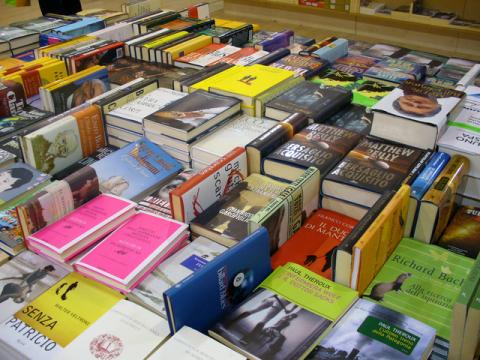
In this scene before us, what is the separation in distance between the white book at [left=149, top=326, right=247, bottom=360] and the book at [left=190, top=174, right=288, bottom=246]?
14.9 inches

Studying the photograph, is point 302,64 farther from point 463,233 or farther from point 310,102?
point 463,233

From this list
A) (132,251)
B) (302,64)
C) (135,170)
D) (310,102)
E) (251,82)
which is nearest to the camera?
(132,251)

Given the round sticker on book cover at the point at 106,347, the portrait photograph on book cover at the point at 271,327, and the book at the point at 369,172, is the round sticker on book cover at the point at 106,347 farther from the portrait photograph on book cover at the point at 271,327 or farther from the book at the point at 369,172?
the book at the point at 369,172

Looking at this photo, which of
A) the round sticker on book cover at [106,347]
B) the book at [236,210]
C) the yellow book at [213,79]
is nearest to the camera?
the round sticker on book cover at [106,347]

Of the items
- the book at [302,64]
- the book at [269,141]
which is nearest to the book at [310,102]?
the book at [269,141]

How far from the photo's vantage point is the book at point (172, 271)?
1451 millimetres

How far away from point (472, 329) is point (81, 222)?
1.20 metres

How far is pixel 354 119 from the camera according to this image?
2.21m

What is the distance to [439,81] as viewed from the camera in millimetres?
2664

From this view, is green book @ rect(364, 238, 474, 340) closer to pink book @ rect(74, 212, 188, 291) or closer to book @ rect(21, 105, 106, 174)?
pink book @ rect(74, 212, 188, 291)

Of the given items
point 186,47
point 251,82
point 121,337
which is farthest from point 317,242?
point 186,47

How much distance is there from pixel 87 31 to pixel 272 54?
1.23 m

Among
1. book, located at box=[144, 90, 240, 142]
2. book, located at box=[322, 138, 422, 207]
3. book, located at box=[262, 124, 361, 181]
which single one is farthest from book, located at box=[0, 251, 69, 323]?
book, located at box=[322, 138, 422, 207]

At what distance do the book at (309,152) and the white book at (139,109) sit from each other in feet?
2.03
